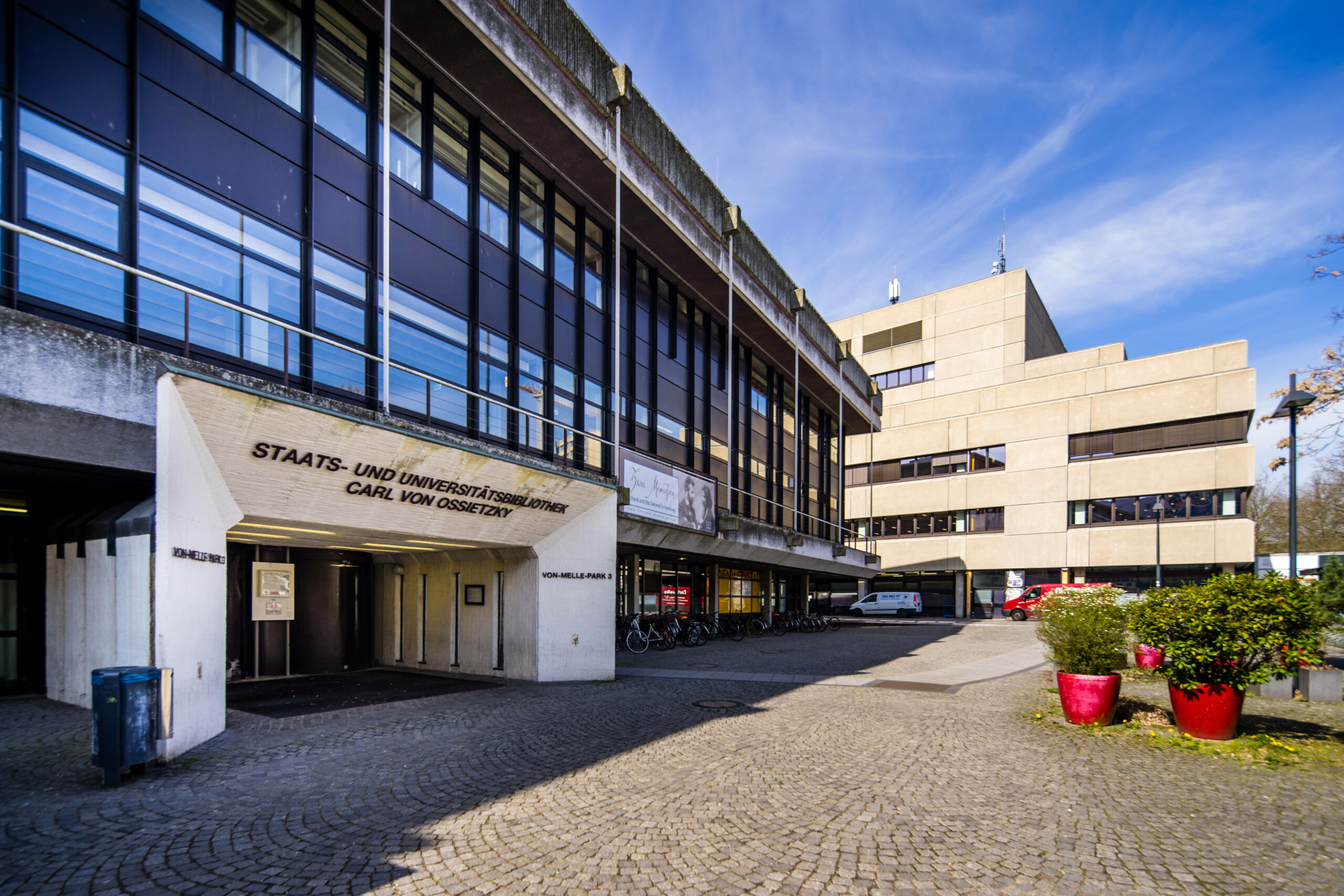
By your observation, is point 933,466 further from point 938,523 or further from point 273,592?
point 273,592

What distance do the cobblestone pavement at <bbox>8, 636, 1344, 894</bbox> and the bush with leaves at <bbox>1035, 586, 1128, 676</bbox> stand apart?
38.2 inches

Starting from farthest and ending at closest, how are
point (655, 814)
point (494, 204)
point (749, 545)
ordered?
1. point (749, 545)
2. point (494, 204)
3. point (655, 814)

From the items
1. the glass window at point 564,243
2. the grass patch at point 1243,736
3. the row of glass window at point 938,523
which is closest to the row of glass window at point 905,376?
the row of glass window at point 938,523

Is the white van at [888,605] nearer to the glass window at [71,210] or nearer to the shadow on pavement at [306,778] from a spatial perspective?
the shadow on pavement at [306,778]

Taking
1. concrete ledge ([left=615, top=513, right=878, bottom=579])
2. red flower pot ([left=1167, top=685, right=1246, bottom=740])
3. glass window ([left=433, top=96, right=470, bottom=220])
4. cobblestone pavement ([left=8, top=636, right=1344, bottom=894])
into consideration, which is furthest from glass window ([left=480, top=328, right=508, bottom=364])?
red flower pot ([left=1167, top=685, right=1246, bottom=740])

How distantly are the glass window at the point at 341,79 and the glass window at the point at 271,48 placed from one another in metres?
0.34

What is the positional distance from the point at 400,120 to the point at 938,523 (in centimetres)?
4581

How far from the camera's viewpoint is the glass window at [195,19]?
9.77 metres

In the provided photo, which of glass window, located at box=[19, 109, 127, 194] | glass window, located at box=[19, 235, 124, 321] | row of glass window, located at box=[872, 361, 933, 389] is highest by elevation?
row of glass window, located at box=[872, 361, 933, 389]

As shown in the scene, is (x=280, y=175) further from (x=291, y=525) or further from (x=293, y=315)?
(x=291, y=525)

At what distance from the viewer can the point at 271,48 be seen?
11281 millimetres

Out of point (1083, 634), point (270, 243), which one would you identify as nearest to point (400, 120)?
point (270, 243)

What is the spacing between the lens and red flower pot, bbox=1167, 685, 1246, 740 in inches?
324

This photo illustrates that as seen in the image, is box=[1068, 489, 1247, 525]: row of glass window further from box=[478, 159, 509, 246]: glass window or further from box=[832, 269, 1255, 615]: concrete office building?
box=[478, 159, 509, 246]: glass window
